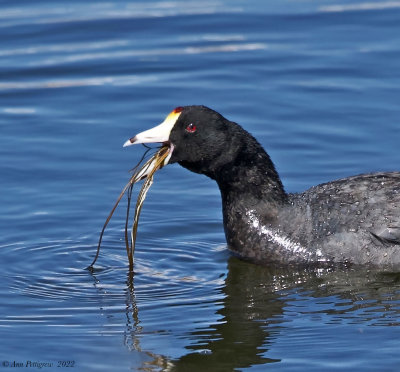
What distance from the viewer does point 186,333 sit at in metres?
7.80

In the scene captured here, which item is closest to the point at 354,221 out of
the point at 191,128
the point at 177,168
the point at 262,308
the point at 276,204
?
the point at 276,204

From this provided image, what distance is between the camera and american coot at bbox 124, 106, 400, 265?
9.09m

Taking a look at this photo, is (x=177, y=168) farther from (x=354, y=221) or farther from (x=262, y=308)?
(x=262, y=308)

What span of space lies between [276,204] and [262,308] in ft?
4.53

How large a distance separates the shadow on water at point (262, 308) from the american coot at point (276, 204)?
16 centimetres

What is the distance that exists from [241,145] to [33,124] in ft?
12.8

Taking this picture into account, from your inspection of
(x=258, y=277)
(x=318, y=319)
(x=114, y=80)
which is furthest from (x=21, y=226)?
(x=114, y=80)

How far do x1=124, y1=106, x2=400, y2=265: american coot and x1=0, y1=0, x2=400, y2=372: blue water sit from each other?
0.19m

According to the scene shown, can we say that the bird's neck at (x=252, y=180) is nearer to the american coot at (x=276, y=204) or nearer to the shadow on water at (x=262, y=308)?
the american coot at (x=276, y=204)

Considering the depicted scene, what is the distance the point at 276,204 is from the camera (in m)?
9.52

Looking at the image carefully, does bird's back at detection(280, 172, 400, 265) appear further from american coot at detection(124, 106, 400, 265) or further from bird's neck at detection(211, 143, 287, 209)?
bird's neck at detection(211, 143, 287, 209)

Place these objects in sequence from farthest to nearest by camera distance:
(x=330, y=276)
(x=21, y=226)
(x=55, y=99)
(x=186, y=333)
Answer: (x=55, y=99) < (x=21, y=226) < (x=330, y=276) < (x=186, y=333)

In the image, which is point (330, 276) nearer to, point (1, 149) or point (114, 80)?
point (1, 149)

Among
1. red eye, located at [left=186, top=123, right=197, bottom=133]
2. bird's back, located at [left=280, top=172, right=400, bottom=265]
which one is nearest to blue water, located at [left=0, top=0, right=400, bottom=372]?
bird's back, located at [left=280, top=172, right=400, bottom=265]
